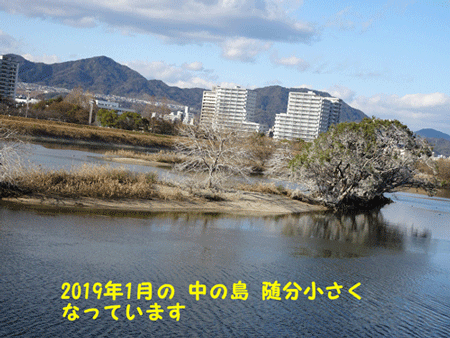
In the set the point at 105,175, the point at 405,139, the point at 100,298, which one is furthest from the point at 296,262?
the point at 405,139

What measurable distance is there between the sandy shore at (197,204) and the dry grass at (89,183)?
0.49 meters

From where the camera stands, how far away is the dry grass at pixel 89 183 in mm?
22977

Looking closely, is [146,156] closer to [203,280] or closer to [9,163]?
[9,163]

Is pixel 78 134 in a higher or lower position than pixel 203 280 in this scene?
higher

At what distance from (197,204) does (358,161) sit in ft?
47.2

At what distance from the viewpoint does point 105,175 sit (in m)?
26.5

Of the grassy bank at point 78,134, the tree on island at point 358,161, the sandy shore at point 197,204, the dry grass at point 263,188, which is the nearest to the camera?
the sandy shore at point 197,204

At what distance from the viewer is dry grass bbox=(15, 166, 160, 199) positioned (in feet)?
75.4

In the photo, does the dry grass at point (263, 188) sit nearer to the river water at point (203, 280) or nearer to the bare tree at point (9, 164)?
the river water at point (203, 280)

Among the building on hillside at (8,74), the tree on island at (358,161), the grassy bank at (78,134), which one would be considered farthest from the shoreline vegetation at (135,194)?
the building on hillside at (8,74)

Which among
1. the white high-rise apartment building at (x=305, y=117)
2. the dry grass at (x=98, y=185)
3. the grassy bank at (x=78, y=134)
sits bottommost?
the dry grass at (x=98, y=185)

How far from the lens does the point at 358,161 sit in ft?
115

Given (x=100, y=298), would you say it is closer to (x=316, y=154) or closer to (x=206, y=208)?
(x=206, y=208)

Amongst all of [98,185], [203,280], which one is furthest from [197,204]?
[203,280]
